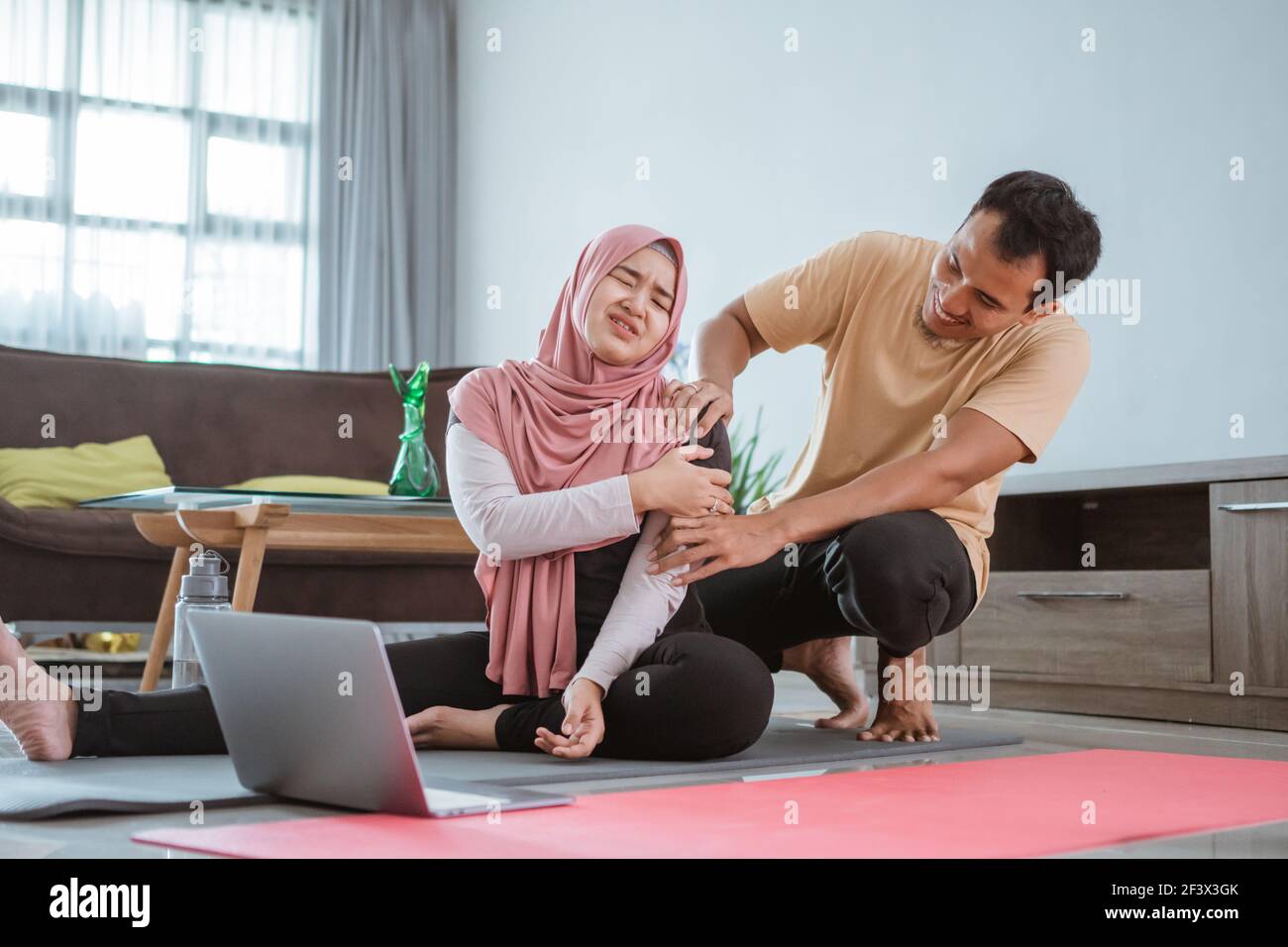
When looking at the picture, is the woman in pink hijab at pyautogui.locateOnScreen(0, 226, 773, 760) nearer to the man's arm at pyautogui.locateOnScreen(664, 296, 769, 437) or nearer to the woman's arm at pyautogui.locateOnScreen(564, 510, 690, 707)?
the woman's arm at pyautogui.locateOnScreen(564, 510, 690, 707)

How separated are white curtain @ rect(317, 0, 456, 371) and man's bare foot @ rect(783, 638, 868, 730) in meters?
3.77

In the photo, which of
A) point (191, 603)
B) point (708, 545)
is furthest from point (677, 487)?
point (191, 603)

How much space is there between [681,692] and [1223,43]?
2060 millimetres

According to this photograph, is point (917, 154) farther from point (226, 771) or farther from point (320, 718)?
point (320, 718)

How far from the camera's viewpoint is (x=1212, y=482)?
255 centimetres

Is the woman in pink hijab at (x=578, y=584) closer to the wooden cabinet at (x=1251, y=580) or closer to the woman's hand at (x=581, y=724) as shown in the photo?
the woman's hand at (x=581, y=724)

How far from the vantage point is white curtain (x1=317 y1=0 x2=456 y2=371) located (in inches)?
226

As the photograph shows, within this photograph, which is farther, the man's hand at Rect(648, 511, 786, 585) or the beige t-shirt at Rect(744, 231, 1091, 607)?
the beige t-shirt at Rect(744, 231, 1091, 607)

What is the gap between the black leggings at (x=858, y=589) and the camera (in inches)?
73.1

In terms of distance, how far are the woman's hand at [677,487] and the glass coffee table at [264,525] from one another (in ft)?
3.46

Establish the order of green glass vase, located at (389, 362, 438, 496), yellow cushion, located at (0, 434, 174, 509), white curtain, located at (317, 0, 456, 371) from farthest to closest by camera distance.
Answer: white curtain, located at (317, 0, 456, 371), yellow cushion, located at (0, 434, 174, 509), green glass vase, located at (389, 362, 438, 496)

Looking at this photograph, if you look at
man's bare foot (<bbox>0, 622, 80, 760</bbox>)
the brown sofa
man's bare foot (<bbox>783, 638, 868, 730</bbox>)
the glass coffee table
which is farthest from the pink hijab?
the brown sofa

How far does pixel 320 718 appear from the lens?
1.26 metres

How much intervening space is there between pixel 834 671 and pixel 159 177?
415 cm
